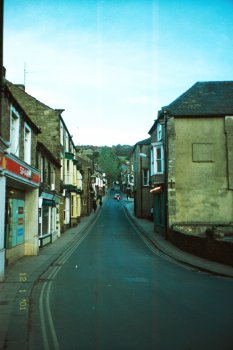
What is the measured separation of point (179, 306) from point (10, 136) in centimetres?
914

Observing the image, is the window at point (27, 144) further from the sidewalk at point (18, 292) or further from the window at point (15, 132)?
the sidewalk at point (18, 292)

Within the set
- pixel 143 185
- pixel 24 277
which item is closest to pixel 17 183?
pixel 24 277

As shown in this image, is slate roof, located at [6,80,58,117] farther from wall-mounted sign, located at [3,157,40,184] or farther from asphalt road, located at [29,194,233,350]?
asphalt road, located at [29,194,233,350]

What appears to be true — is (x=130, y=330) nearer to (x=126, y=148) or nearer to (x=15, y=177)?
(x=15, y=177)

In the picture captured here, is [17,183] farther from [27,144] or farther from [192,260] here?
[192,260]

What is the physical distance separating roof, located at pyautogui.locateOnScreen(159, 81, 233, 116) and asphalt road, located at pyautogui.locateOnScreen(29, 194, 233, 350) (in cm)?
1512

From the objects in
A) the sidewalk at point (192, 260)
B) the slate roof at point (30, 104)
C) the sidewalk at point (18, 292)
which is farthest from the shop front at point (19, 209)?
the slate roof at point (30, 104)

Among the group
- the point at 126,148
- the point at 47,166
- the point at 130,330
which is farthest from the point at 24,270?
the point at 126,148

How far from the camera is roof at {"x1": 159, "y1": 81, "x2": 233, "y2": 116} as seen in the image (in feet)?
86.8

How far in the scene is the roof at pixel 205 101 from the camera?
86.8 ft

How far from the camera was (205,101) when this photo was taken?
27.5 m

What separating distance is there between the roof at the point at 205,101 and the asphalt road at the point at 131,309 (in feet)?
49.6

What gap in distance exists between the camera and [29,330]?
6.58 meters

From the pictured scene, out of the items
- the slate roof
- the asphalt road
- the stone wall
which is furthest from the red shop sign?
the slate roof
